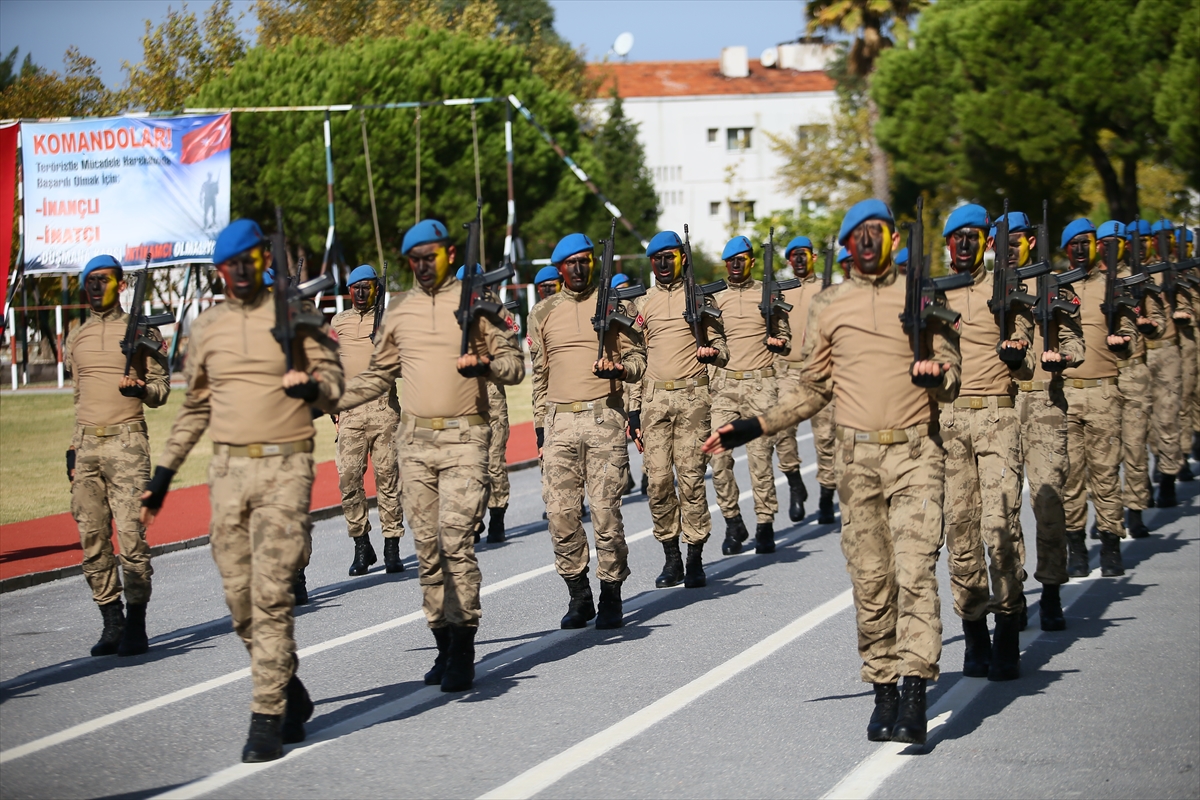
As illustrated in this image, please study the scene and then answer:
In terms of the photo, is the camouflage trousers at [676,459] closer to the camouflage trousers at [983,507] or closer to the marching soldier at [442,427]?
the camouflage trousers at [983,507]

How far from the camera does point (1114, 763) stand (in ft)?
21.4

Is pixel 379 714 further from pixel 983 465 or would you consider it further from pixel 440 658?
pixel 983 465

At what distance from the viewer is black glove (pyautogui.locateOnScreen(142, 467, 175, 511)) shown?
6.98m

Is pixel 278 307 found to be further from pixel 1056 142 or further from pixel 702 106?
pixel 702 106

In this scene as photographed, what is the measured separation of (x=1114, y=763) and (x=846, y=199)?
59.4m

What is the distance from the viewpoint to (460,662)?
8016mm

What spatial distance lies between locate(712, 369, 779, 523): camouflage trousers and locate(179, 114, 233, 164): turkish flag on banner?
20.0m

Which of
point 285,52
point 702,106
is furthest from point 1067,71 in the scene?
point 702,106

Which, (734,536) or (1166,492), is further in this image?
(1166,492)

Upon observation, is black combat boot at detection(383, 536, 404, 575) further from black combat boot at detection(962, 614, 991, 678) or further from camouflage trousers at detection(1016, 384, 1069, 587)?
black combat boot at detection(962, 614, 991, 678)

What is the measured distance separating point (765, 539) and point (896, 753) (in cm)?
580

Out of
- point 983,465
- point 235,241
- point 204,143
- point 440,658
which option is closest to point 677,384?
point 983,465

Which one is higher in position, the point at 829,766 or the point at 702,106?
the point at 702,106

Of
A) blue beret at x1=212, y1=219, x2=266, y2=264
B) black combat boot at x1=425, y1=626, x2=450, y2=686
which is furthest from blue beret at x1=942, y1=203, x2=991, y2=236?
blue beret at x1=212, y1=219, x2=266, y2=264
